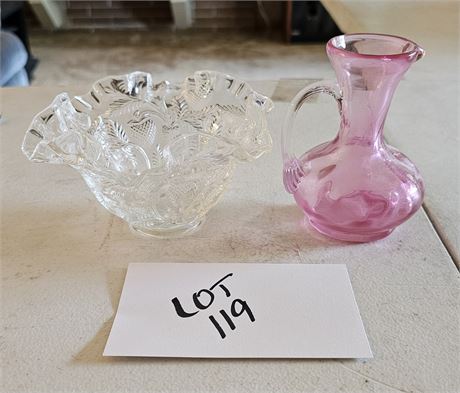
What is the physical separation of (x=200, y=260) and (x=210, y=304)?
6 centimetres

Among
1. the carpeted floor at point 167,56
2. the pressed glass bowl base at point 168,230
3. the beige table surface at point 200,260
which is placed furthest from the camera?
the carpeted floor at point 167,56

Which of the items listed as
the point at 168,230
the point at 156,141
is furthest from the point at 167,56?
the point at 168,230

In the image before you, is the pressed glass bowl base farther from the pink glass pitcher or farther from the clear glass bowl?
the pink glass pitcher

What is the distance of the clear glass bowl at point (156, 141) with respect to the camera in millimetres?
458

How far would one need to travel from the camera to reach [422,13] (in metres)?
1.28

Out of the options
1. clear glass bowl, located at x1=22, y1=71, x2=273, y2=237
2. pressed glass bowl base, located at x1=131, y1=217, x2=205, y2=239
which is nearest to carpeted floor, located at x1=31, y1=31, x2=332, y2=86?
clear glass bowl, located at x1=22, y1=71, x2=273, y2=237

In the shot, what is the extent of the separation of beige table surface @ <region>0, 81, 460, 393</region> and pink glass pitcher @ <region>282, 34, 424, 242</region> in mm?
32

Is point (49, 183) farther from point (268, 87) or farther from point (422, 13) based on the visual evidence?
point (422, 13)

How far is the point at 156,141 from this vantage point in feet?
2.01

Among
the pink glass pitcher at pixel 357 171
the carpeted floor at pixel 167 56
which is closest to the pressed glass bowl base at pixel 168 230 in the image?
the pink glass pitcher at pixel 357 171

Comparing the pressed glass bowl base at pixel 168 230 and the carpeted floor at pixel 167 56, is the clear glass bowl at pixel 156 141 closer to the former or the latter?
the pressed glass bowl base at pixel 168 230

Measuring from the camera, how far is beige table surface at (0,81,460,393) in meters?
0.37

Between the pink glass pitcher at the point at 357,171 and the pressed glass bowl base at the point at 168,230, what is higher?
the pink glass pitcher at the point at 357,171

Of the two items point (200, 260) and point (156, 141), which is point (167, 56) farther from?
point (200, 260)
